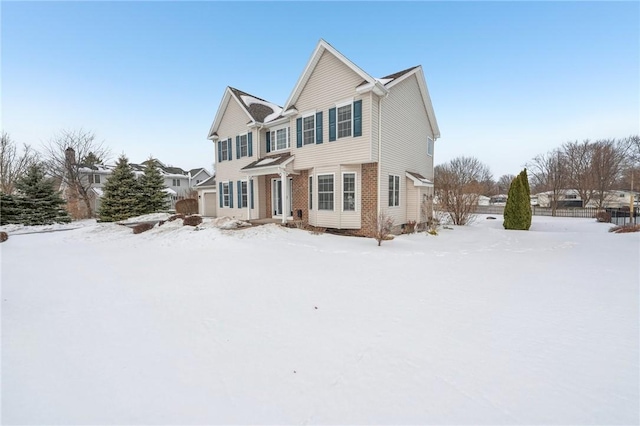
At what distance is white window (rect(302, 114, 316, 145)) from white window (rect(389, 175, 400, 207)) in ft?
14.3

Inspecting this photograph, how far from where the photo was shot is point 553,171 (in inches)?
1410

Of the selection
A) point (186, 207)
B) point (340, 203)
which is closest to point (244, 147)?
point (186, 207)

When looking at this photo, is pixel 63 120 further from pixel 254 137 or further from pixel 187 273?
pixel 187 273

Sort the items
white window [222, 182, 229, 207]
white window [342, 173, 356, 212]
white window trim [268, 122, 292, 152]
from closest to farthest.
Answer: white window [342, 173, 356, 212] → white window trim [268, 122, 292, 152] → white window [222, 182, 229, 207]

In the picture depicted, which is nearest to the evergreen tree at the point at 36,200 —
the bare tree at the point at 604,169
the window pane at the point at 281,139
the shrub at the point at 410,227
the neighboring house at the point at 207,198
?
the neighboring house at the point at 207,198

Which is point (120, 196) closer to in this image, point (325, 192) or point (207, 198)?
point (207, 198)

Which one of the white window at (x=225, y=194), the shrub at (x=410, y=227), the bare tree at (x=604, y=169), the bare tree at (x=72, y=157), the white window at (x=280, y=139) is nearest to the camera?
the shrub at (x=410, y=227)

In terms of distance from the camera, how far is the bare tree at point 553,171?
31.1 metres

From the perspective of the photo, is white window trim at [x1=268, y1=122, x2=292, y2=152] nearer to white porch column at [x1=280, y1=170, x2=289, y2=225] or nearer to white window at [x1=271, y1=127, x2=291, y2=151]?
white window at [x1=271, y1=127, x2=291, y2=151]

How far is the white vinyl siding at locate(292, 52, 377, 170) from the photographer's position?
1106cm

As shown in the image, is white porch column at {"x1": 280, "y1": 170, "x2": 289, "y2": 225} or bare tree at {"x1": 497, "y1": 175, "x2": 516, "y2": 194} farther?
bare tree at {"x1": 497, "y1": 175, "x2": 516, "y2": 194}

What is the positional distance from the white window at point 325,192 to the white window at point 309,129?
2041mm

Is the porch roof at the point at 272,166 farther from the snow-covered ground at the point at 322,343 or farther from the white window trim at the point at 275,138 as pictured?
the snow-covered ground at the point at 322,343

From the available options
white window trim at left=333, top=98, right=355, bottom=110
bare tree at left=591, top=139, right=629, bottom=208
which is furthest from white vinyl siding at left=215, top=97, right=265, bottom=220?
bare tree at left=591, top=139, right=629, bottom=208
